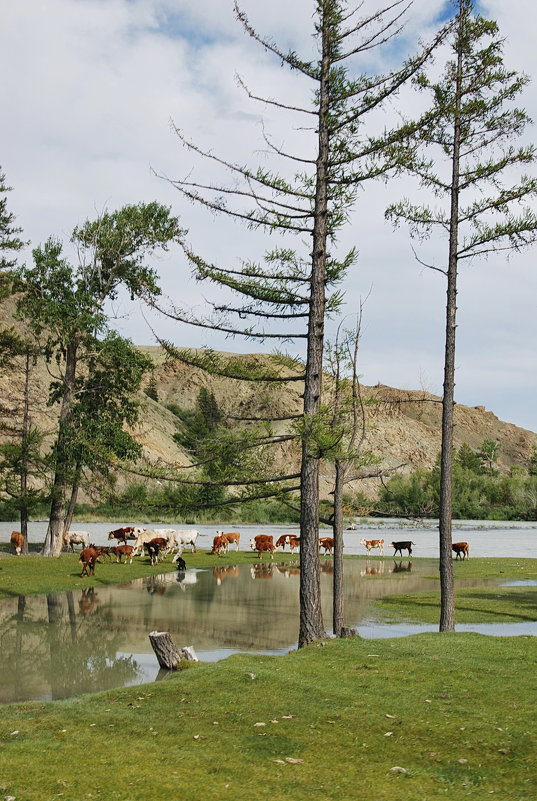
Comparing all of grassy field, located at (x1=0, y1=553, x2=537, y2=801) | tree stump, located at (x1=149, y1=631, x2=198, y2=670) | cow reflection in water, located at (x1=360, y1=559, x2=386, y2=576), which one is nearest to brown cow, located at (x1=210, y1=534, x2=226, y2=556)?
cow reflection in water, located at (x1=360, y1=559, x2=386, y2=576)

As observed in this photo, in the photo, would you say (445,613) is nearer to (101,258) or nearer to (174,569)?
(174,569)

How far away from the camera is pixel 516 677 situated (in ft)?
40.5

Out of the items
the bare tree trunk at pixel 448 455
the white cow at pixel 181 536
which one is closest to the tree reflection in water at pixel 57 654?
the bare tree trunk at pixel 448 455

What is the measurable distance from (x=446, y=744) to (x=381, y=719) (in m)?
1.21

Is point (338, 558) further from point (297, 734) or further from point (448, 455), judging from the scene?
point (297, 734)

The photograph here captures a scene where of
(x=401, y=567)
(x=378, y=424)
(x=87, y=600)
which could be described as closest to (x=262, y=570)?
(x=401, y=567)

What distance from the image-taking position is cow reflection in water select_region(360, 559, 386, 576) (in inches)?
1450

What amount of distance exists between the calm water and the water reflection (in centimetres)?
2

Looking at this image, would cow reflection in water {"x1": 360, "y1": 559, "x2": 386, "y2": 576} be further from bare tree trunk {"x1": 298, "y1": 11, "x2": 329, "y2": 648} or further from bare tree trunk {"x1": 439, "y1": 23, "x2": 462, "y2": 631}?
bare tree trunk {"x1": 298, "y1": 11, "x2": 329, "y2": 648}

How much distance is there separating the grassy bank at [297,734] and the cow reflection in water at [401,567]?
80.5 ft

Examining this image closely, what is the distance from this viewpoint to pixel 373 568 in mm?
39656

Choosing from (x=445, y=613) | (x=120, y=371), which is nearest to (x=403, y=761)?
A: (x=445, y=613)

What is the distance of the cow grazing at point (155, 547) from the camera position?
36.8 metres

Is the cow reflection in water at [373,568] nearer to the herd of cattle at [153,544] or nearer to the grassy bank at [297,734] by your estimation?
the herd of cattle at [153,544]
